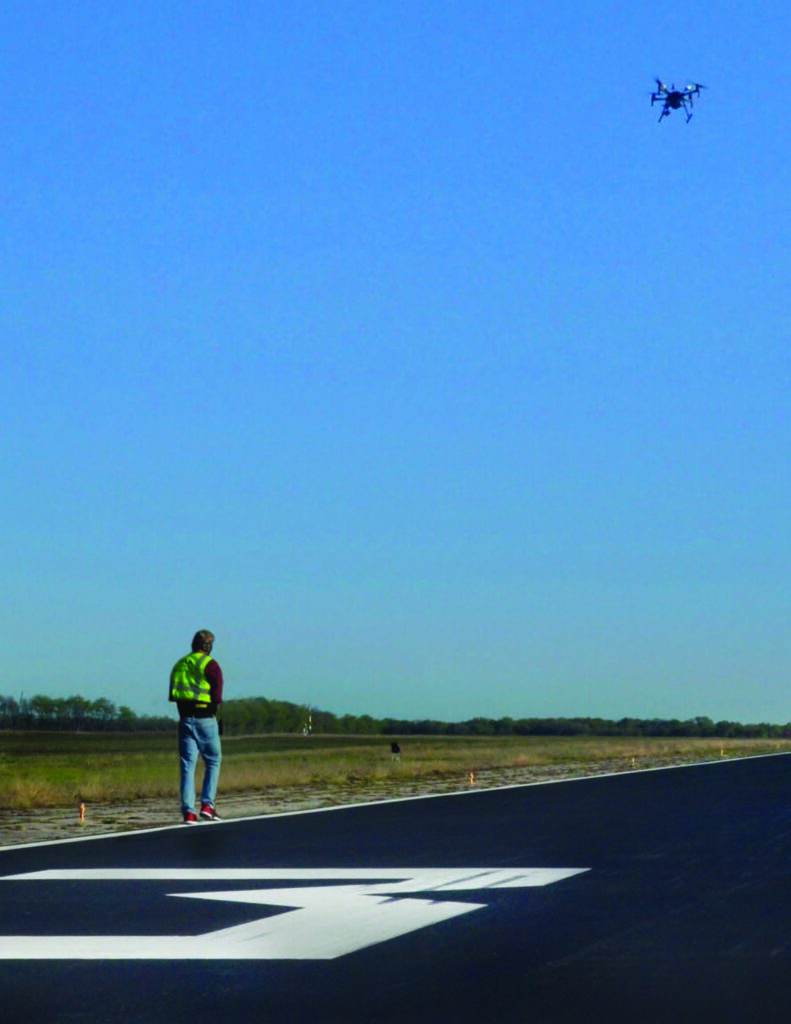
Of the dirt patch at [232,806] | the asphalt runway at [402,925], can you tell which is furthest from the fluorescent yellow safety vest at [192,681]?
the asphalt runway at [402,925]

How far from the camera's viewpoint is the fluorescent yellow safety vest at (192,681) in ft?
55.2

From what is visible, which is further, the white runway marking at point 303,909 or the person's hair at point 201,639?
the person's hair at point 201,639

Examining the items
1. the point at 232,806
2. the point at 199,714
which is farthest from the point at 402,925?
the point at 232,806

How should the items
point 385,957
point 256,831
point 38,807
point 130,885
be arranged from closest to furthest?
point 385,957 → point 130,885 → point 256,831 → point 38,807

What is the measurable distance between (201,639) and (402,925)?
8.45 metres

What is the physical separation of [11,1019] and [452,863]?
5.94 meters

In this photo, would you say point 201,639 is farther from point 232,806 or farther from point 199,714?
point 232,806

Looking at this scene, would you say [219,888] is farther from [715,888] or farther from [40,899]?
[715,888]

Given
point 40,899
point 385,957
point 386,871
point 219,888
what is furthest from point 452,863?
point 385,957

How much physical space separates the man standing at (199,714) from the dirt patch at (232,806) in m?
0.47

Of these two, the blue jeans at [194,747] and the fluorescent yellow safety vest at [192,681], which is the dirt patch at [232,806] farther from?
the fluorescent yellow safety vest at [192,681]

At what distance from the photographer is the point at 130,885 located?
10773mm

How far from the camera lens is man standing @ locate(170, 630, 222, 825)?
1677cm

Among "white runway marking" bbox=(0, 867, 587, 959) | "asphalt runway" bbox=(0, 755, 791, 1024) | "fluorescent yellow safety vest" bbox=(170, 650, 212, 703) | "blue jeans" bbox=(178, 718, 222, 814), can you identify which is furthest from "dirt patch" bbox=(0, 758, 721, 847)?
"white runway marking" bbox=(0, 867, 587, 959)
